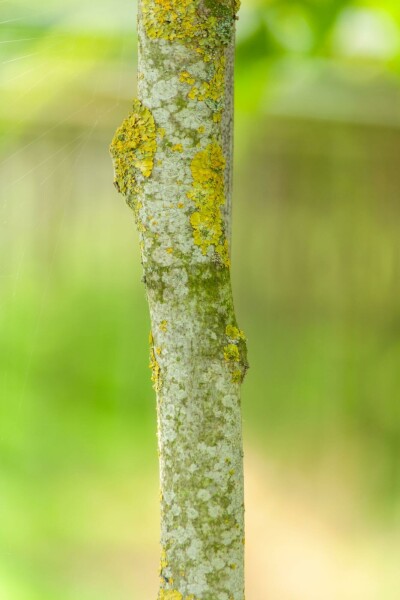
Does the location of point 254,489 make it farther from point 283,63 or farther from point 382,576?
point 283,63

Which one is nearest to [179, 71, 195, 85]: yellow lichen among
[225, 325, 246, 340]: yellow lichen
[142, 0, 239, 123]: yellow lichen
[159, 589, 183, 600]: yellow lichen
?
[142, 0, 239, 123]: yellow lichen

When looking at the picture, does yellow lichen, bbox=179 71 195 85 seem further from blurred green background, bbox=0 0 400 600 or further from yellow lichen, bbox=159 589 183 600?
blurred green background, bbox=0 0 400 600

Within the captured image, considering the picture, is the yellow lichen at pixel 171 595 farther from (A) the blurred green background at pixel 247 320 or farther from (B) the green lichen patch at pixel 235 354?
(A) the blurred green background at pixel 247 320

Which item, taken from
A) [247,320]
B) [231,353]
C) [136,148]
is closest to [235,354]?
[231,353]

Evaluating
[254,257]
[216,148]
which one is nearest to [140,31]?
[216,148]

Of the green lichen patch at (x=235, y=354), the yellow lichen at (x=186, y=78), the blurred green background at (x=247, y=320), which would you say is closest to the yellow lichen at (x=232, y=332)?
the green lichen patch at (x=235, y=354)

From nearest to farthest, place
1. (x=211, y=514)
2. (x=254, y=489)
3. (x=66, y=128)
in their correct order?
1. (x=211, y=514)
2. (x=66, y=128)
3. (x=254, y=489)

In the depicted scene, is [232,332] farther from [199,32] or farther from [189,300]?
[199,32]
